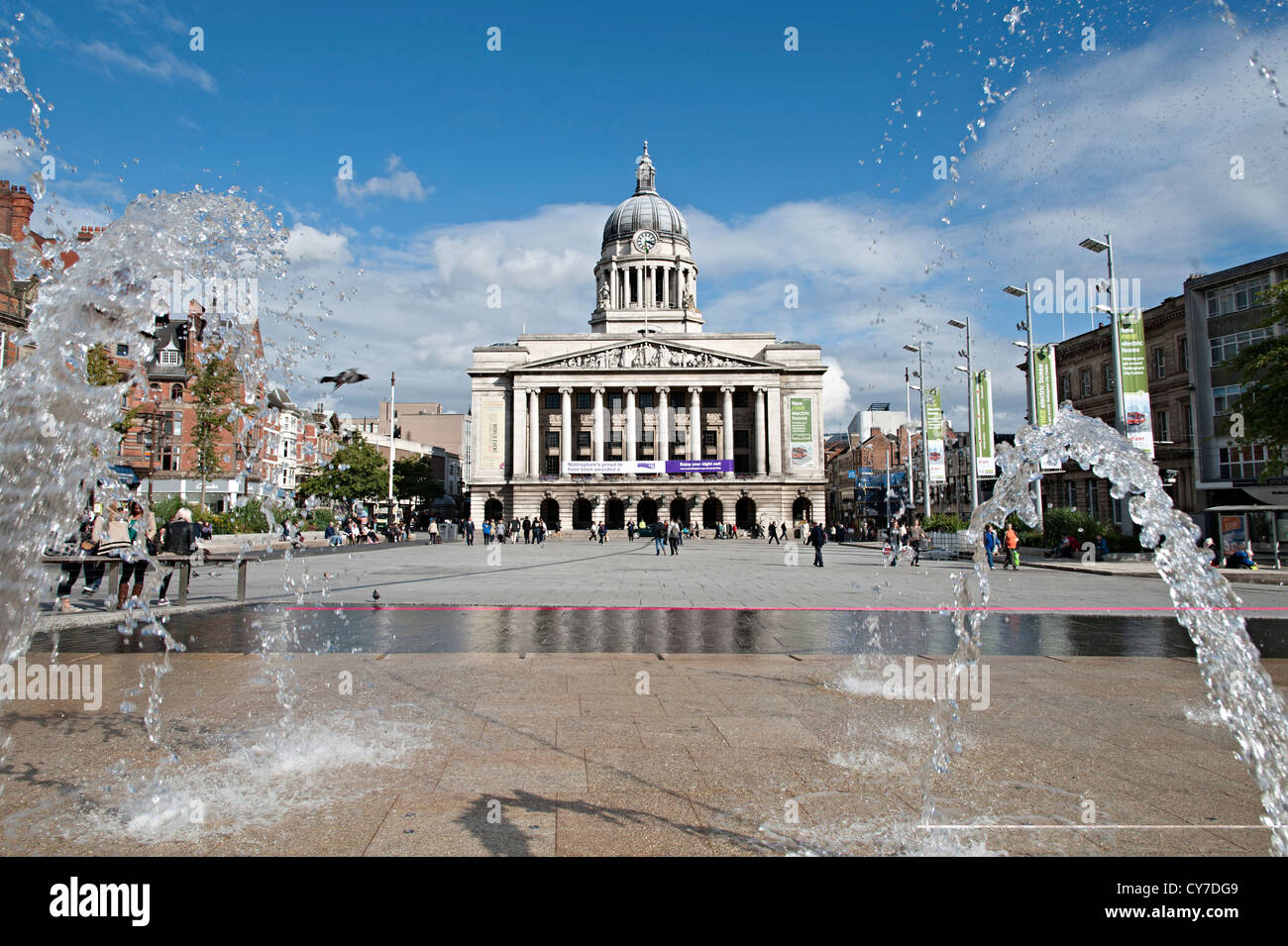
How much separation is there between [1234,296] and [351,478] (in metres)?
65.7

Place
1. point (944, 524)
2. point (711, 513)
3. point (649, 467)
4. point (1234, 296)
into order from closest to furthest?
point (944, 524) < point (1234, 296) < point (649, 467) < point (711, 513)

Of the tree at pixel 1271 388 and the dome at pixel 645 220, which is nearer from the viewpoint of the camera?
the tree at pixel 1271 388

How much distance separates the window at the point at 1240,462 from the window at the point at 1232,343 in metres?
4.78

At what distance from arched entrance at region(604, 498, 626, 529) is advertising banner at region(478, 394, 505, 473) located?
12049 millimetres

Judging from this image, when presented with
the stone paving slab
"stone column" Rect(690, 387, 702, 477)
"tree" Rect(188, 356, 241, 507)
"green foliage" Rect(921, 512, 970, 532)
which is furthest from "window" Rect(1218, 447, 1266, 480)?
"tree" Rect(188, 356, 241, 507)

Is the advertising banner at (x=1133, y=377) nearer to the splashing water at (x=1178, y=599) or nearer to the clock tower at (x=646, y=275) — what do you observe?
the splashing water at (x=1178, y=599)

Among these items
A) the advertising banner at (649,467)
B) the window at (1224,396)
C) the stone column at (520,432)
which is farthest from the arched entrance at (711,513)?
the window at (1224,396)

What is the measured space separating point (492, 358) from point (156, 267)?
85.0 metres

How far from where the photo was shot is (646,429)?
88.8 meters

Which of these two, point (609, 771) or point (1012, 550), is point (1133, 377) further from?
point (609, 771)

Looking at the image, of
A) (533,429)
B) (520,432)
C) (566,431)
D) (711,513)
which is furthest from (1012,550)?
(520,432)

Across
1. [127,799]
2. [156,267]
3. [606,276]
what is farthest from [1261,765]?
[606,276]

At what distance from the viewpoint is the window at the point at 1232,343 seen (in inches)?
1665
